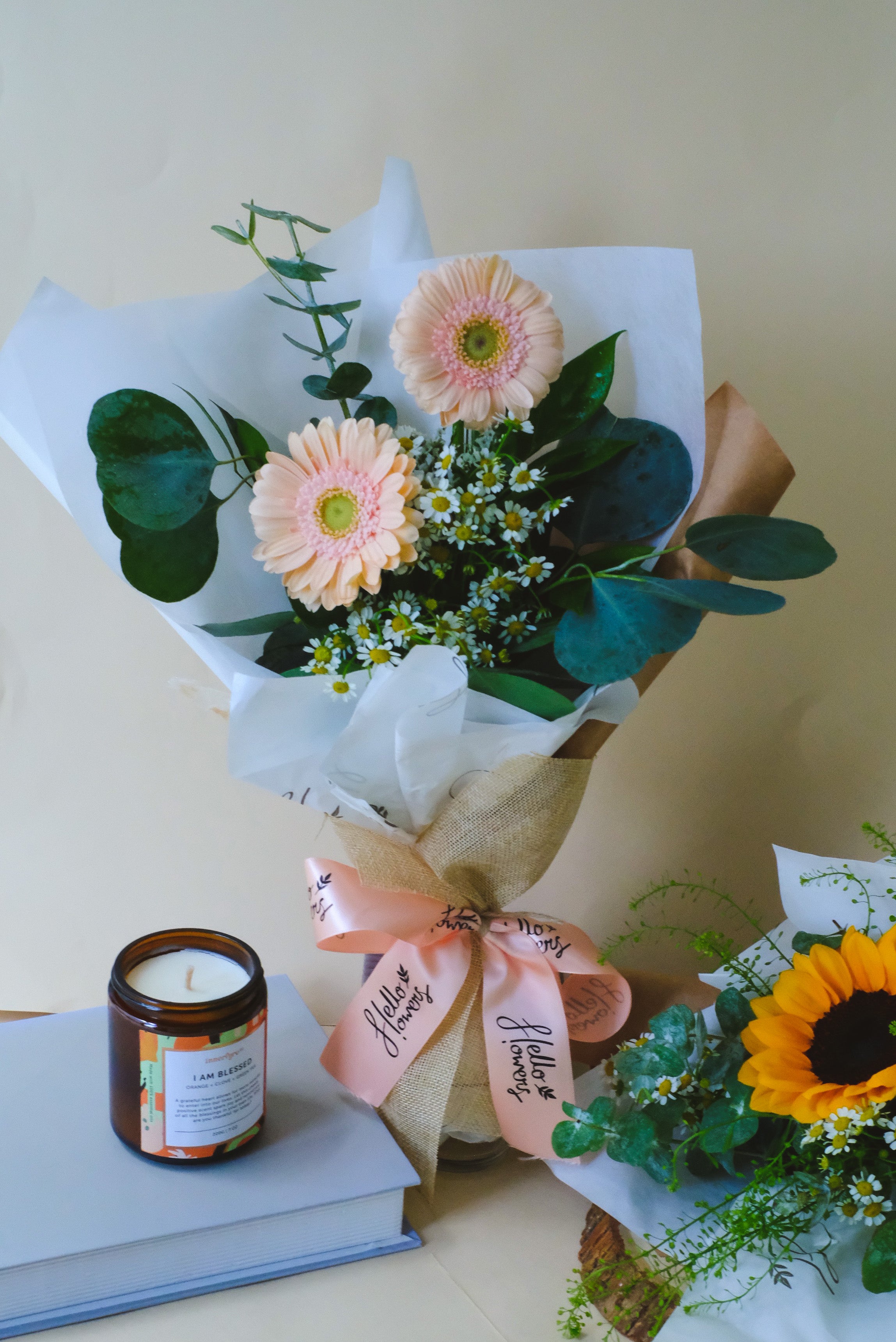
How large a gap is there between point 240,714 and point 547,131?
Answer: 1.88ft

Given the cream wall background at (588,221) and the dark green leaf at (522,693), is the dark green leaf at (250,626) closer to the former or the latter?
the dark green leaf at (522,693)

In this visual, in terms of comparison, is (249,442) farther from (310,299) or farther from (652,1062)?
(652,1062)

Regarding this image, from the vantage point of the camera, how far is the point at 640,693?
2.09ft

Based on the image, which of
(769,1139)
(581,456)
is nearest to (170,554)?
(581,456)

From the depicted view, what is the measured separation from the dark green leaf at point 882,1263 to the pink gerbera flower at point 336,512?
1.41 feet

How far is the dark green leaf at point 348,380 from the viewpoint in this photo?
2.04ft

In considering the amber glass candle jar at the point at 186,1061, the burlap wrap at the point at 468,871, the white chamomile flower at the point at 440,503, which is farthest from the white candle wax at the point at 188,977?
the white chamomile flower at the point at 440,503

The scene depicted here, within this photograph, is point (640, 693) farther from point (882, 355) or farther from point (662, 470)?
point (882, 355)

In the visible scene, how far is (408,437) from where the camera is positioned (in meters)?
0.62

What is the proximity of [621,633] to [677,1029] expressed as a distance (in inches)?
9.6

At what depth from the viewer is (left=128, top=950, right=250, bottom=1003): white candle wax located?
63 cm

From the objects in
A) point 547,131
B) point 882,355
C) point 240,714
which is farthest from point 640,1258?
point 547,131

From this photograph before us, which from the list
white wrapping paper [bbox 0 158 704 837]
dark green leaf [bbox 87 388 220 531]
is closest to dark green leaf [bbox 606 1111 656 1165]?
white wrapping paper [bbox 0 158 704 837]

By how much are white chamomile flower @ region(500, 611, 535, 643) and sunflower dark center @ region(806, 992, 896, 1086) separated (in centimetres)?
27
